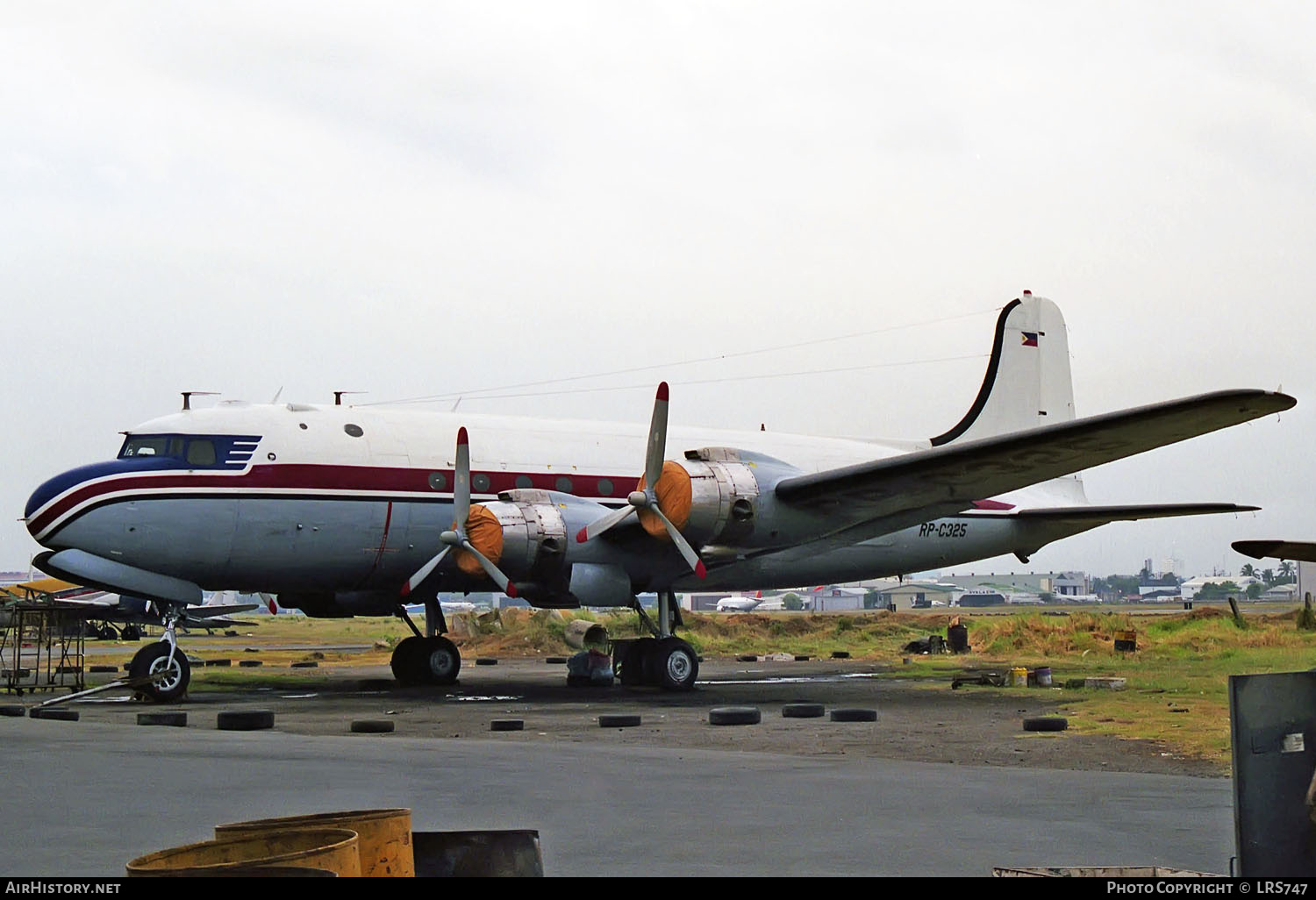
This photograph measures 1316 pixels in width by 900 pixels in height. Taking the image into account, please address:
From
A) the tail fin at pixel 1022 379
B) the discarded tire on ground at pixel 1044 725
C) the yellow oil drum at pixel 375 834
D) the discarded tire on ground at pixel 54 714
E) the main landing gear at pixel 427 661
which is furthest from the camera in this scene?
the tail fin at pixel 1022 379

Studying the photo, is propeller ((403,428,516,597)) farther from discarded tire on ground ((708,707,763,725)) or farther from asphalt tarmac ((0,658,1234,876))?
asphalt tarmac ((0,658,1234,876))

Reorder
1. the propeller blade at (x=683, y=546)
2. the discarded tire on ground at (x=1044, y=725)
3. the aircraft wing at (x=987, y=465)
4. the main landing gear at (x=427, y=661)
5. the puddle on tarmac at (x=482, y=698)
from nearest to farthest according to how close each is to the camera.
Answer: the discarded tire on ground at (x=1044, y=725) < the aircraft wing at (x=987, y=465) < the propeller blade at (x=683, y=546) < the puddle on tarmac at (x=482, y=698) < the main landing gear at (x=427, y=661)

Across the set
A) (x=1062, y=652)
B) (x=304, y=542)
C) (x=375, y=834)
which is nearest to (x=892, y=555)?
(x=304, y=542)

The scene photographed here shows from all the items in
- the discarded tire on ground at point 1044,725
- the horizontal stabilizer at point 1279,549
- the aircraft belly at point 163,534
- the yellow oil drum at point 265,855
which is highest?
the aircraft belly at point 163,534

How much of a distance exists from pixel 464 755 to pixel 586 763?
4.41 feet

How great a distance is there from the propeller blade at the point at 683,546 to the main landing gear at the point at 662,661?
1.99 m

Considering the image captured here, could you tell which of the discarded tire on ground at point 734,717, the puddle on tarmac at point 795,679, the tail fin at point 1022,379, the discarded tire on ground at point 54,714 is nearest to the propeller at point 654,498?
the discarded tire on ground at point 734,717

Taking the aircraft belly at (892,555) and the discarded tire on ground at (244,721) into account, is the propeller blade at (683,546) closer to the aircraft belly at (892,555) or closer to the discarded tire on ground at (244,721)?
the aircraft belly at (892,555)

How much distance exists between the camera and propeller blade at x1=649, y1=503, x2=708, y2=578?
1900cm

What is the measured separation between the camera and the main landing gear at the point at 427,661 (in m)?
23.0

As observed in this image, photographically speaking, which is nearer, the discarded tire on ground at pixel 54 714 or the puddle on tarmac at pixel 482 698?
the discarded tire on ground at pixel 54 714

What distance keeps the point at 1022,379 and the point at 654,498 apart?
11.7m

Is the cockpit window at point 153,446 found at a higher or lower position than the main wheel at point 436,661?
higher

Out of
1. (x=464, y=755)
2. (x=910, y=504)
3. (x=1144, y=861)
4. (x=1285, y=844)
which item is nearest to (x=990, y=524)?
(x=910, y=504)
